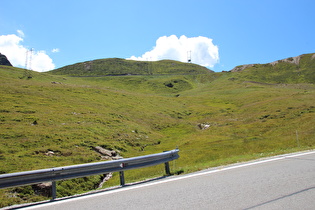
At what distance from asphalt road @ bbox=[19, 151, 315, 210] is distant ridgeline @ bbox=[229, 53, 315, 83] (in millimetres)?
148329

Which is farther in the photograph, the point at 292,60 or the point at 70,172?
the point at 292,60

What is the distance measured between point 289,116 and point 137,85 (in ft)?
354

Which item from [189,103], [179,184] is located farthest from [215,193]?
[189,103]

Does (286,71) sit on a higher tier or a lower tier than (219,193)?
higher

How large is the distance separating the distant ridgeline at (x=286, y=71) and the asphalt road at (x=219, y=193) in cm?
14833

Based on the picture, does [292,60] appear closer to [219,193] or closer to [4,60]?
[219,193]

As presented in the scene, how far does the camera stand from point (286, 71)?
162000 mm

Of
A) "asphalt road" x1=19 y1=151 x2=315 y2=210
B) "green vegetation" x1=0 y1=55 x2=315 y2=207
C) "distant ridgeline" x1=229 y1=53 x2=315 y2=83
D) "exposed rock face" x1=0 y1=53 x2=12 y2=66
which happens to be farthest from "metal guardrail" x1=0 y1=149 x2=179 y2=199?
"exposed rock face" x1=0 y1=53 x2=12 y2=66

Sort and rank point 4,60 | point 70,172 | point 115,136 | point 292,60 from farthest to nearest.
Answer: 1. point 292,60
2. point 4,60
3. point 115,136
4. point 70,172

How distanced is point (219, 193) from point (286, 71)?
181 m

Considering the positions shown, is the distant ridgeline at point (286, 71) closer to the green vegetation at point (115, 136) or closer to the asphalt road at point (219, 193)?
the green vegetation at point (115, 136)

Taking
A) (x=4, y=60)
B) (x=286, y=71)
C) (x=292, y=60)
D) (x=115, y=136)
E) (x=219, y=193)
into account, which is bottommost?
(x=219, y=193)

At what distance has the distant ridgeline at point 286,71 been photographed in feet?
470

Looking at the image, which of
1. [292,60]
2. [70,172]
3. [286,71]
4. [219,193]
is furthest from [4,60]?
[292,60]
